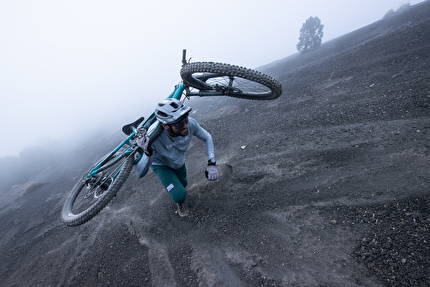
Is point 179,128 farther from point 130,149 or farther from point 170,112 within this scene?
point 130,149

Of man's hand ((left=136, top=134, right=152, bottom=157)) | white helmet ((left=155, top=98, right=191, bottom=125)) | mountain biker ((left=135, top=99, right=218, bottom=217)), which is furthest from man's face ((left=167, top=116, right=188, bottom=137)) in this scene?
man's hand ((left=136, top=134, right=152, bottom=157))

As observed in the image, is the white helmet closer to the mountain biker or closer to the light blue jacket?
the mountain biker

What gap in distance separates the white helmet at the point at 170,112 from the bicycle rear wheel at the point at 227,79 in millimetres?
1015

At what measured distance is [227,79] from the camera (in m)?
4.35

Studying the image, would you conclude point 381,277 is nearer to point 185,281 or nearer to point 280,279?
point 280,279

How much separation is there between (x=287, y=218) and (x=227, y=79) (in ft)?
10.9

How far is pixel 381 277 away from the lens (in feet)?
7.16

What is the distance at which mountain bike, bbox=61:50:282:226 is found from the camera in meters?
3.34

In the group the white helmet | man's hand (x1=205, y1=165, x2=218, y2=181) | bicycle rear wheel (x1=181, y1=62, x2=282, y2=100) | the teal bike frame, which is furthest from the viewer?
the teal bike frame

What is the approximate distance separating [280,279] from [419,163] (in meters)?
3.45

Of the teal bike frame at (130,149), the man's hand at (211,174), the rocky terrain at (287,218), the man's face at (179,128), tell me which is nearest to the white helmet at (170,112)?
the man's face at (179,128)

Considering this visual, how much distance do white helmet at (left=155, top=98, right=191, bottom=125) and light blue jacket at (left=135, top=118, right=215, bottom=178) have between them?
43 cm

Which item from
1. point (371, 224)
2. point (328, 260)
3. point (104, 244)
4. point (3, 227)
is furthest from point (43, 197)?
point (371, 224)

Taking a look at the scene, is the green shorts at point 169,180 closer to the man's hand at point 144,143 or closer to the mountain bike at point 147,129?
the mountain bike at point 147,129
